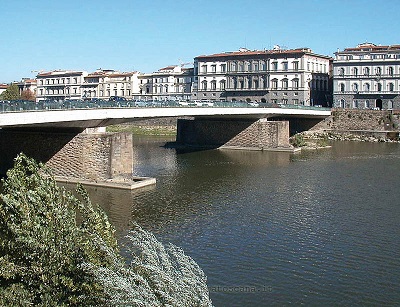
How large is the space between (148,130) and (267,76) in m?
19.8

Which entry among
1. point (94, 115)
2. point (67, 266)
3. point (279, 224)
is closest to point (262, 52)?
point (94, 115)

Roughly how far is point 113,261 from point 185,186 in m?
22.0

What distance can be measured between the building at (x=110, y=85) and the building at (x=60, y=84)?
1448 millimetres

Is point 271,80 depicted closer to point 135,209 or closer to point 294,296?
point 135,209

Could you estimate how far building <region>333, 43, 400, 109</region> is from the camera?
7394 cm

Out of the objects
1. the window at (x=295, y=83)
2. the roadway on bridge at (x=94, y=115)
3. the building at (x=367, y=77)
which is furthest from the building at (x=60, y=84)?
the roadway on bridge at (x=94, y=115)

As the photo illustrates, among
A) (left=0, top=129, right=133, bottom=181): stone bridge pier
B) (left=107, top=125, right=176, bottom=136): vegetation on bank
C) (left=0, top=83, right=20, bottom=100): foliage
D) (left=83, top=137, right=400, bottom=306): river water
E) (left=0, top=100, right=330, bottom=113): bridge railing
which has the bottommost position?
(left=83, top=137, right=400, bottom=306): river water

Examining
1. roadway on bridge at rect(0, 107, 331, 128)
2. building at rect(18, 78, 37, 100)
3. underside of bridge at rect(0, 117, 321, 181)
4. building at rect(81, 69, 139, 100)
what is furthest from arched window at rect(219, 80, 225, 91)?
underside of bridge at rect(0, 117, 321, 181)

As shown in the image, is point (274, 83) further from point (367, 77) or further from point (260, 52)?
point (367, 77)

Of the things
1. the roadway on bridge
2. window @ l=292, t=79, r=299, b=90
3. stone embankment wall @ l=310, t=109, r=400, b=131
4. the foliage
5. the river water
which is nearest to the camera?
the river water

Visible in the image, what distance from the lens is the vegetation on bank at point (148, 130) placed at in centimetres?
7525

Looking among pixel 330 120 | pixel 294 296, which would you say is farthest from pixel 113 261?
pixel 330 120

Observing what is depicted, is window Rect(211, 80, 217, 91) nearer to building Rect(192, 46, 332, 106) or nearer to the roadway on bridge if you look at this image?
building Rect(192, 46, 332, 106)

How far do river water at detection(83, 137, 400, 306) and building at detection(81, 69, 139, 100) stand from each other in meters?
62.5
